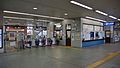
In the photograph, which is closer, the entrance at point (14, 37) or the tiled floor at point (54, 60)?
the tiled floor at point (54, 60)

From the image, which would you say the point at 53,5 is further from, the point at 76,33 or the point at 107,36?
the point at 107,36

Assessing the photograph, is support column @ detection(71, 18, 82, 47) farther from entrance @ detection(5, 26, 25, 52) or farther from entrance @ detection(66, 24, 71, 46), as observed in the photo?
entrance @ detection(5, 26, 25, 52)

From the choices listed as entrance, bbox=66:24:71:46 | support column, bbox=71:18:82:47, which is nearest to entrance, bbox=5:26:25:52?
entrance, bbox=66:24:71:46

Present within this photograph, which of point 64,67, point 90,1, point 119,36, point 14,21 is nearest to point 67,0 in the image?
point 90,1

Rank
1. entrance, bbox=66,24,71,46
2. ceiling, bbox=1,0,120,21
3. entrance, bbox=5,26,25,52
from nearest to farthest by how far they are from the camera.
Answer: ceiling, bbox=1,0,120,21 < entrance, bbox=5,26,25,52 < entrance, bbox=66,24,71,46

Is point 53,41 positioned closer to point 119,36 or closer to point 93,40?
point 93,40

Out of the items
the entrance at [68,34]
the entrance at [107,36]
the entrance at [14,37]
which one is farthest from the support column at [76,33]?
the entrance at [107,36]

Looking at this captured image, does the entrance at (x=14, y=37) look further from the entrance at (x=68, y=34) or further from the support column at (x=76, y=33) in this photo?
the support column at (x=76, y=33)

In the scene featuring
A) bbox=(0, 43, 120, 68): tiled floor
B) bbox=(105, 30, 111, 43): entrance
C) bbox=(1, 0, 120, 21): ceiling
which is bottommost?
bbox=(0, 43, 120, 68): tiled floor

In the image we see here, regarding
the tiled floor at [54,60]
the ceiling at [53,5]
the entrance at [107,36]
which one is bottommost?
the tiled floor at [54,60]

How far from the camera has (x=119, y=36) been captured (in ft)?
86.1

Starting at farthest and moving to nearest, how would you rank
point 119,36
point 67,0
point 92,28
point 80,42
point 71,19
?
point 119,36, point 92,28, point 71,19, point 80,42, point 67,0

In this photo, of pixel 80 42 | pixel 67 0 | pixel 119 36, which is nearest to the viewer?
pixel 67 0

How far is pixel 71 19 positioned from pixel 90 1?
852 centimetres
